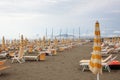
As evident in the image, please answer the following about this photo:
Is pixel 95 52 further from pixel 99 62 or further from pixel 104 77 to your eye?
pixel 104 77

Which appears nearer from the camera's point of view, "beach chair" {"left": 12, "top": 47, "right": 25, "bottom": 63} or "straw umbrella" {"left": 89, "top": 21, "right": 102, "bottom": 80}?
"straw umbrella" {"left": 89, "top": 21, "right": 102, "bottom": 80}

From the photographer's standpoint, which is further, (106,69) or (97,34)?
(106,69)

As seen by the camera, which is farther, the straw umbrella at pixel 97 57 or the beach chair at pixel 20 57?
the beach chair at pixel 20 57

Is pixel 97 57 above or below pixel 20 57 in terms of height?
above

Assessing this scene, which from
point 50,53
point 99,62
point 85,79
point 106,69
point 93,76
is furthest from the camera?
point 50,53

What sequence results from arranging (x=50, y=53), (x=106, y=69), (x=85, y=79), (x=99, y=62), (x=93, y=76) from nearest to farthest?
(x=99, y=62) → (x=85, y=79) → (x=93, y=76) → (x=106, y=69) → (x=50, y=53)

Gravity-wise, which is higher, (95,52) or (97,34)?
(97,34)

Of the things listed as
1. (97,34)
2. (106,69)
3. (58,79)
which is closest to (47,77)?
(58,79)

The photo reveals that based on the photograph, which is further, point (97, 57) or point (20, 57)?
point (20, 57)

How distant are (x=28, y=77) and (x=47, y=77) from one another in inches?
28.7

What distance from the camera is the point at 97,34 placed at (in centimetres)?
682

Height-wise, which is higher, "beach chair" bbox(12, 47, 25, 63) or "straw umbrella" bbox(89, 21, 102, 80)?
"straw umbrella" bbox(89, 21, 102, 80)

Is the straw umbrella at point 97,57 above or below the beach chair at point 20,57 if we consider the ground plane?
above

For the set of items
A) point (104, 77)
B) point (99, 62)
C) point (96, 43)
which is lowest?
point (104, 77)
